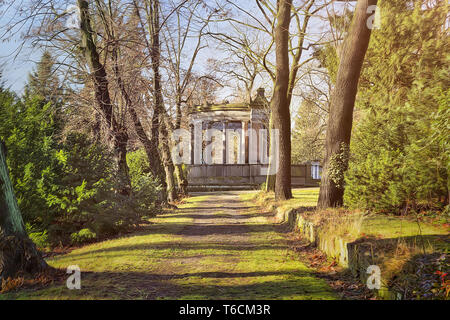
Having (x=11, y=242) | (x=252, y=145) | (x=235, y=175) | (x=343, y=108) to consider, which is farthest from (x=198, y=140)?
(x=11, y=242)

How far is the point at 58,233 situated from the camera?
27.1ft

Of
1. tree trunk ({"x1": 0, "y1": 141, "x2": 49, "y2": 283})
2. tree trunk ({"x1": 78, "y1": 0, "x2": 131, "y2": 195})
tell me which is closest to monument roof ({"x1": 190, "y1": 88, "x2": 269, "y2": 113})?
tree trunk ({"x1": 78, "y1": 0, "x2": 131, "y2": 195})

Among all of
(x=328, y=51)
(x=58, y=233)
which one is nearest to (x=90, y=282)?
(x=58, y=233)

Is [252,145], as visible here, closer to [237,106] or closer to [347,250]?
[237,106]

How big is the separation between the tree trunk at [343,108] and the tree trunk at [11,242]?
7.06m

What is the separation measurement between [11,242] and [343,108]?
7.88m

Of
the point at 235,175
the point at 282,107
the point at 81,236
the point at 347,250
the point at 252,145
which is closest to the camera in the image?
the point at 347,250

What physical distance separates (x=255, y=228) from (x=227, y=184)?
885 inches

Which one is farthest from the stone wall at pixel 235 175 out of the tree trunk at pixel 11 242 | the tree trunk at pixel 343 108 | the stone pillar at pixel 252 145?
the tree trunk at pixel 11 242

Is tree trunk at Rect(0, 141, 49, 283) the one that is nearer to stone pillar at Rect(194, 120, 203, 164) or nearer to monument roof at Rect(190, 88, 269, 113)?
monument roof at Rect(190, 88, 269, 113)

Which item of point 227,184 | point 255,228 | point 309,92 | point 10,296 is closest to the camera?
point 10,296

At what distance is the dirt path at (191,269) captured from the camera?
455 cm

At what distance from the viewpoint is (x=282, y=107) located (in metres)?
15.0

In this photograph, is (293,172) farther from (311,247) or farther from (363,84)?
(311,247)
